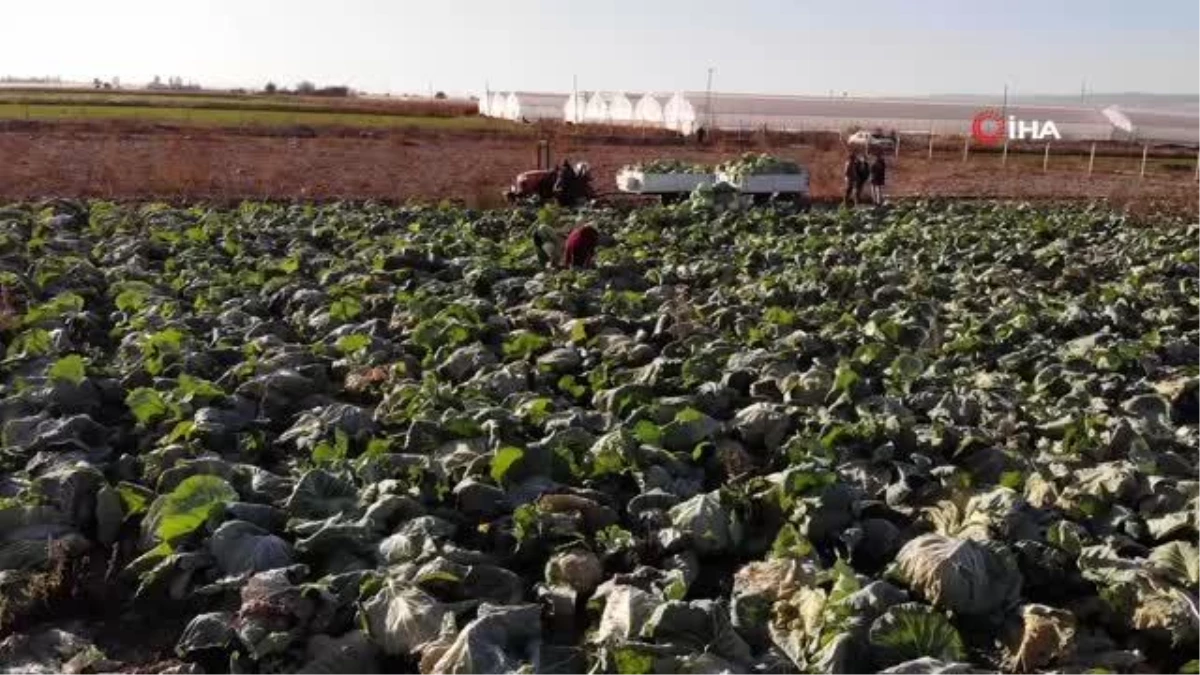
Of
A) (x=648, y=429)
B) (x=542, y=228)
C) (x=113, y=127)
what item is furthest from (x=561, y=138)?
(x=648, y=429)

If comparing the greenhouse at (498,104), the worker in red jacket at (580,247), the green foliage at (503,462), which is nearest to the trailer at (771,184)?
the worker in red jacket at (580,247)

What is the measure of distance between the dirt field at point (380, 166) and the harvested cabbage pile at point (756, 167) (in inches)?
142

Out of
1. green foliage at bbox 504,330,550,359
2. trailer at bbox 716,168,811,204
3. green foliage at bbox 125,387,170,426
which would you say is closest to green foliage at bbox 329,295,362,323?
green foliage at bbox 504,330,550,359

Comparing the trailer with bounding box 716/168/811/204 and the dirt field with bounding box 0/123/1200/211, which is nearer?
the trailer with bounding box 716/168/811/204

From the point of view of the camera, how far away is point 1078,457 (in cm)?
861

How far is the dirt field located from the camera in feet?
97.7

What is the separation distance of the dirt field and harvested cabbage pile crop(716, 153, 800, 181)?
3.61 metres

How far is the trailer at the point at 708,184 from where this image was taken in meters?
27.6

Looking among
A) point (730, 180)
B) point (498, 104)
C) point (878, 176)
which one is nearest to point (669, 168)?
point (730, 180)

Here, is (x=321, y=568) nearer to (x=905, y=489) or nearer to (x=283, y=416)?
(x=283, y=416)

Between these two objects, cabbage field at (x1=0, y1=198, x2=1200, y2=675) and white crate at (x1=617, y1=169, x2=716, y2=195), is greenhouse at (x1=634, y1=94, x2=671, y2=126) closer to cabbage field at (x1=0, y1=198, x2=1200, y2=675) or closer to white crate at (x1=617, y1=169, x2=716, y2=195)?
white crate at (x1=617, y1=169, x2=716, y2=195)

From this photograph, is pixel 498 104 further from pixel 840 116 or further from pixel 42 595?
pixel 42 595

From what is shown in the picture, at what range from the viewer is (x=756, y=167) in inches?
1126

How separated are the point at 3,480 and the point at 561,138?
48.6m
